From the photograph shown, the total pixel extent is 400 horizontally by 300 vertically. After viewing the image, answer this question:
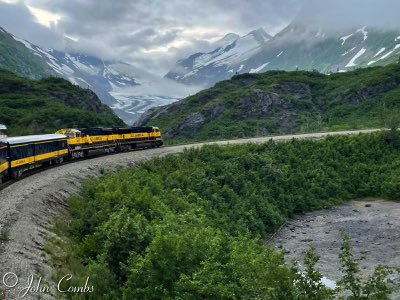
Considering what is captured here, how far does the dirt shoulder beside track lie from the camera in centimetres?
1730

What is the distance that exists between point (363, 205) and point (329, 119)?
60862mm

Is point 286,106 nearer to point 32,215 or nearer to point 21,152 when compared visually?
point 21,152

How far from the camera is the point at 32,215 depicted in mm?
23688

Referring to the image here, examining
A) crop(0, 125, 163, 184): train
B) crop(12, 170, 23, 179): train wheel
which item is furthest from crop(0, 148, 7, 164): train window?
crop(12, 170, 23, 179): train wheel

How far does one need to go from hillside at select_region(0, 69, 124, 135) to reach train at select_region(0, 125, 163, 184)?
2292cm

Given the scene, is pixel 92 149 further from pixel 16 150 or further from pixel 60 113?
pixel 60 113

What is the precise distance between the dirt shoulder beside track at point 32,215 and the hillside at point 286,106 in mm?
69637

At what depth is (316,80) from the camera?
148750 mm

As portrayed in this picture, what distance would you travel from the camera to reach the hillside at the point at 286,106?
10960 centimetres

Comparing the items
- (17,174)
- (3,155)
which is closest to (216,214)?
(17,174)

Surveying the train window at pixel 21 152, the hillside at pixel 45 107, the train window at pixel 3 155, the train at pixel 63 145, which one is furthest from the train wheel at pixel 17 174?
the hillside at pixel 45 107

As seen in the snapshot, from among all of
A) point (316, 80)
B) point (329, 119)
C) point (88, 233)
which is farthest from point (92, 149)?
point (316, 80)

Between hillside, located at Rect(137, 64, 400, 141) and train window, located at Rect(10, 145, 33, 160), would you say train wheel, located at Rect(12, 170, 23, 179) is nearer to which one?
train window, located at Rect(10, 145, 33, 160)

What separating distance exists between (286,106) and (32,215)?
110237 mm
